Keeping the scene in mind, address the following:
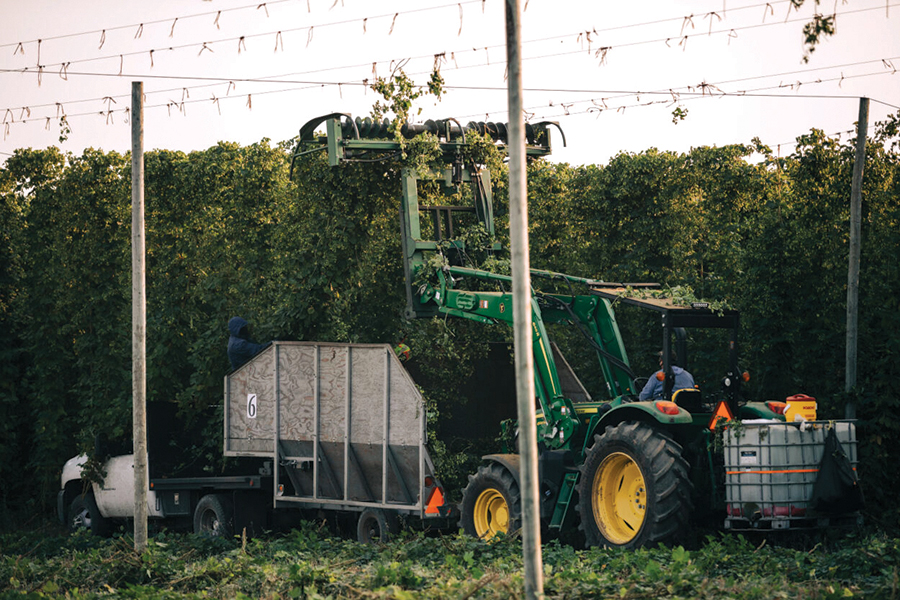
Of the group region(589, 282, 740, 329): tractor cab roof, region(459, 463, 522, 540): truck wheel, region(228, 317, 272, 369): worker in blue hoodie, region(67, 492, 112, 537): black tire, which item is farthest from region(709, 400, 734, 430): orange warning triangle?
region(67, 492, 112, 537): black tire

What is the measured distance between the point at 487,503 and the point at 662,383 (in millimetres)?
2881

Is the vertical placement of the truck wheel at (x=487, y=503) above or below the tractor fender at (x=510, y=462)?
below

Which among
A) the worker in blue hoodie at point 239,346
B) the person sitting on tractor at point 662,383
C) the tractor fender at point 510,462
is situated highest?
the worker in blue hoodie at point 239,346

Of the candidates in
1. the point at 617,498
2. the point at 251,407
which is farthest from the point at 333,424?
the point at 617,498

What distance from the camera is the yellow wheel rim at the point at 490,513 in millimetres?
13797

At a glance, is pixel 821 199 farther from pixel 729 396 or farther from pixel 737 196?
pixel 729 396

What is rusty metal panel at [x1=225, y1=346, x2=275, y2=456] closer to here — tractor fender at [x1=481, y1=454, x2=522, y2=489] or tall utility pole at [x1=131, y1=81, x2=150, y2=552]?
tall utility pole at [x1=131, y1=81, x2=150, y2=552]

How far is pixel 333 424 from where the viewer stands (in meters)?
15.1

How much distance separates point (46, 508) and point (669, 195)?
50.7 ft

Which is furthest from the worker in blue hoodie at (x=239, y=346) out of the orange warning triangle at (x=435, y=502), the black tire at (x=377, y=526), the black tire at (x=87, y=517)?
the black tire at (x=87, y=517)

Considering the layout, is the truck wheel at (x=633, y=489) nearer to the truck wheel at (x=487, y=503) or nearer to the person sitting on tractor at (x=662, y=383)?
the person sitting on tractor at (x=662, y=383)

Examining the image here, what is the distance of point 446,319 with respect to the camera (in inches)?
636

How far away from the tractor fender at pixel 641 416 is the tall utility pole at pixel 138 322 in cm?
584

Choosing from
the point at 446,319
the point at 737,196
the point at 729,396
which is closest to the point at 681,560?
the point at 729,396
